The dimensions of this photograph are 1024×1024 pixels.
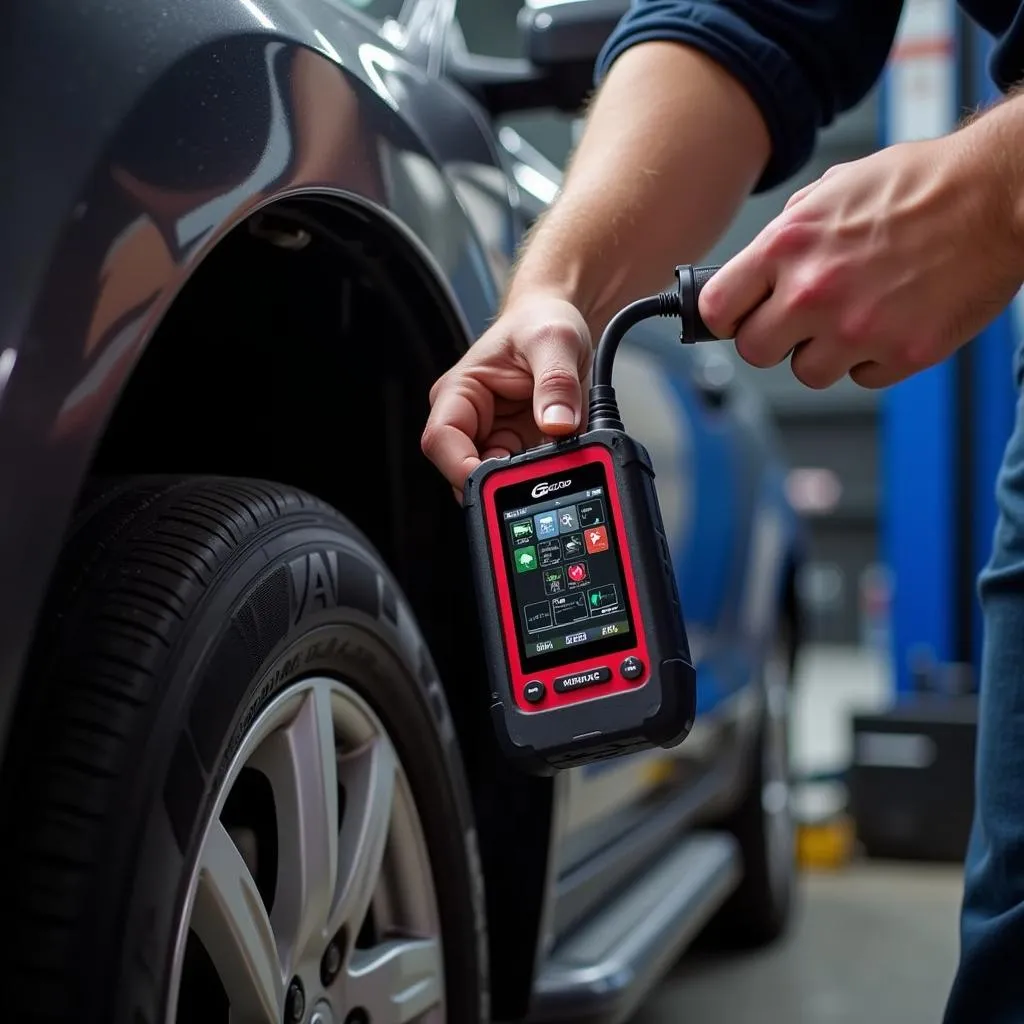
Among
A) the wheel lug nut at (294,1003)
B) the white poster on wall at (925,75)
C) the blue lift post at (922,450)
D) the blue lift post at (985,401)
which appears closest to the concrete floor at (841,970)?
the blue lift post at (922,450)

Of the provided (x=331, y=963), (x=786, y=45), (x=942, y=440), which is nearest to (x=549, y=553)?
(x=331, y=963)

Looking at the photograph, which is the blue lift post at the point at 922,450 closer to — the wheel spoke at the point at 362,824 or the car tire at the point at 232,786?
the car tire at the point at 232,786

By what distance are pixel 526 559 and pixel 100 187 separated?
0.36m

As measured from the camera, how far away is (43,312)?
64 centimetres

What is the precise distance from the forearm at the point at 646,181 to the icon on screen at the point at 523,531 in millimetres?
203

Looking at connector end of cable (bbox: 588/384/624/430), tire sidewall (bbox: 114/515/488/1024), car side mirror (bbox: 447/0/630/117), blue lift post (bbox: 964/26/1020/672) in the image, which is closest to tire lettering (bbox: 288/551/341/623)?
tire sidewall (bbox: 114/515/488/1024)

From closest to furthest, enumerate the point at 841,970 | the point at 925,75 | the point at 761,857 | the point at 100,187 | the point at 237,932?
the point at 100,187 < the point at 237,932 < the point at 841,970 < the point at 761,857 < the point at 925,75

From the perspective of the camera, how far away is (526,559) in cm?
87

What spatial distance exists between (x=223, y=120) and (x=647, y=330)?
1.13 metres

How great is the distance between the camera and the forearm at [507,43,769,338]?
101cm

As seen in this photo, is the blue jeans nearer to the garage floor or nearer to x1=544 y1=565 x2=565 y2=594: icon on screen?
x1=544 y1=565 x2=565 y2=594: icon on screen

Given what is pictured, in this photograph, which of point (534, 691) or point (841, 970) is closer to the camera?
point (534, 691)

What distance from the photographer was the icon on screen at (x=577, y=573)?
0.85 metres

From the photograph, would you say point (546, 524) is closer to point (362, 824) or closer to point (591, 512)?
point (591, 512)
